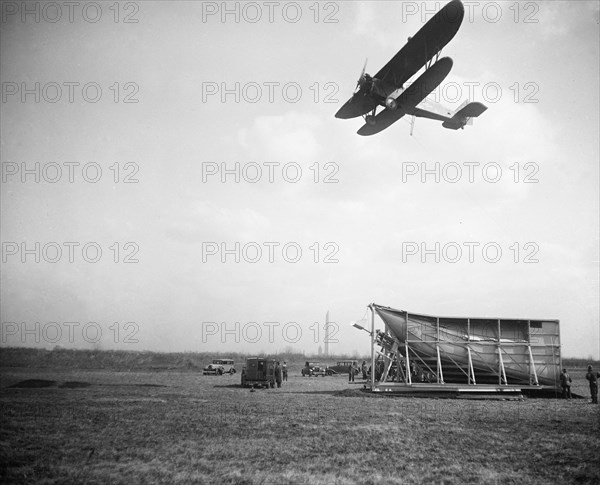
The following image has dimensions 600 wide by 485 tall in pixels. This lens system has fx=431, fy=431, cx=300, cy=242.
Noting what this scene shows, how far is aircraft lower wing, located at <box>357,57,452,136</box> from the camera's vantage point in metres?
20.0

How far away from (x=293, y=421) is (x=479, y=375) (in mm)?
13802

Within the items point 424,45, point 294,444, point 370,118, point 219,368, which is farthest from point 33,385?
point 424,45

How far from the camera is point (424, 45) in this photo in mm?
20422

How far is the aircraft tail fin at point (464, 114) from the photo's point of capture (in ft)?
81.8

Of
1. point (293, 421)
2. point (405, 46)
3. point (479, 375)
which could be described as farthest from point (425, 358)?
point (405, 46)

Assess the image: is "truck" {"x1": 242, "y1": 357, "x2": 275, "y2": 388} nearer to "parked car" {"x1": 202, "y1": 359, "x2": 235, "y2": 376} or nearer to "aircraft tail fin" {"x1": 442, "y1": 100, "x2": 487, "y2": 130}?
"parked car" {"x1": 202, "y1": 359, "x2": 235, "y2": 376}

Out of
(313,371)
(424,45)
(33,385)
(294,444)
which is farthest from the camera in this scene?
(313,371)

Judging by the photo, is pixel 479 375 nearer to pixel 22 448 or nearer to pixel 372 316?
pixel 372 316

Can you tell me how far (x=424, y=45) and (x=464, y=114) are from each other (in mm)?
6402

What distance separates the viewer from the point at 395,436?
396 inches

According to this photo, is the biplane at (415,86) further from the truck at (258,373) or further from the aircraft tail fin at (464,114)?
the truck at (258,373)

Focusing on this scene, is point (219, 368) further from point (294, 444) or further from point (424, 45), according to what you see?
point (294, 444)

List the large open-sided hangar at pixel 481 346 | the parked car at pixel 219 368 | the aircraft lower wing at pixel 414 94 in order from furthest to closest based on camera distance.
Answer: the parked car at pixel 219 368 < the large open-sided hangar at pixel 481 346 < the aircraft lower wing at pixel 414 94

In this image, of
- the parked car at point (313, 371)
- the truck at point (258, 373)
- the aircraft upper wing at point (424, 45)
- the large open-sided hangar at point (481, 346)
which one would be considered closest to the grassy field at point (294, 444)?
the large open-sided hangar at point (481, 346)
